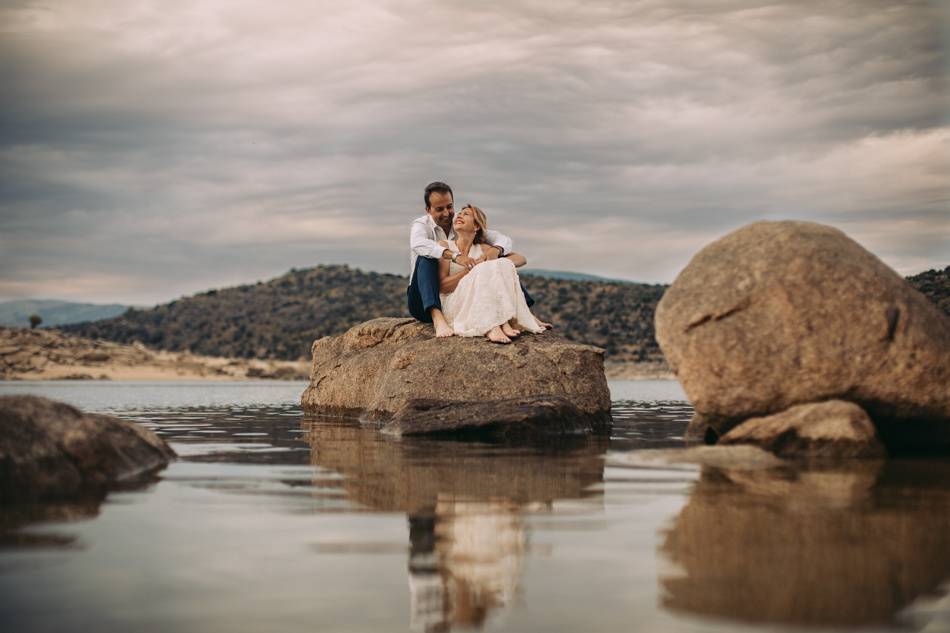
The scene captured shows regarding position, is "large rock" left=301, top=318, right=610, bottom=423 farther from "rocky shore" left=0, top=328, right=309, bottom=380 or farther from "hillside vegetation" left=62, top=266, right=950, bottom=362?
"rocky shore" left=0, top=328, right=309, bottom=380

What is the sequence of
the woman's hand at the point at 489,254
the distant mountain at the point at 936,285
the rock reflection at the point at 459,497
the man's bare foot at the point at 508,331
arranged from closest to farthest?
the rock reflection at the point at 459,497 → the man's bare foot at the point at 508,331 → the woman's hand at the point at 489,254 → the distant mountain at the point at 936,285

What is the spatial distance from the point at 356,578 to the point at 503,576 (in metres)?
0.55

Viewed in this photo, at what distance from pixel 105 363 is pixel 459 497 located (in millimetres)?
55845

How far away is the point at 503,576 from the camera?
3787 mm

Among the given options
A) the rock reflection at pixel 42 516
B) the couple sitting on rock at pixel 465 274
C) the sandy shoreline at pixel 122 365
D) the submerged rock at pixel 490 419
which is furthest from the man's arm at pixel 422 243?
the sandy shoreline at pixel 122 365

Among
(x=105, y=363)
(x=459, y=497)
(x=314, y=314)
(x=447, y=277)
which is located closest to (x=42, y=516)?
(x=459, y=497)

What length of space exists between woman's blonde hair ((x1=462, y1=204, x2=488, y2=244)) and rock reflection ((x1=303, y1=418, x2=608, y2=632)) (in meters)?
3.99

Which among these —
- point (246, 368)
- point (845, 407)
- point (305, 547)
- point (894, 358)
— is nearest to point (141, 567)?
point (305, 547)

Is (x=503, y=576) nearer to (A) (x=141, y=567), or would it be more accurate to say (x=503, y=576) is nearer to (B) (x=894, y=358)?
(A) (x=141, y=567)

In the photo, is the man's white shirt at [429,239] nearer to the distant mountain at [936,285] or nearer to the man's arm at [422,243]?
the man's arm at [422,243]

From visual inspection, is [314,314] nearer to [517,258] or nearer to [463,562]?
[517,258]

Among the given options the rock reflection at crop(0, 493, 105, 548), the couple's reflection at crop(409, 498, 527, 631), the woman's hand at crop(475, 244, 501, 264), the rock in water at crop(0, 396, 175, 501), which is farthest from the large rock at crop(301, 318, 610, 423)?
the couple's reflection at crop(409, 498, 527, 631)

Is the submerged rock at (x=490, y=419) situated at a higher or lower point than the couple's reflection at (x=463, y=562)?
higher

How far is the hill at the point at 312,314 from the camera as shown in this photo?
60.2 meters
